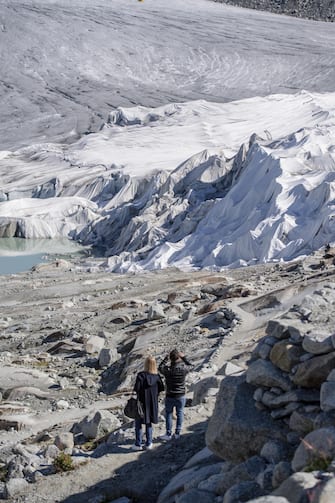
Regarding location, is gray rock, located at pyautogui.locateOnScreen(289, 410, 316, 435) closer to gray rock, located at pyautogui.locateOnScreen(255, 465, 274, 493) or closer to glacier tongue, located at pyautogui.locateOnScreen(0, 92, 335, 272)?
gray rock, located at pyautogui.locateOnScreen(255, 465, 274, 493)

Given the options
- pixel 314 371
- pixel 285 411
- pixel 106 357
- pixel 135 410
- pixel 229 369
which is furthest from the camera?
pixel 106 357

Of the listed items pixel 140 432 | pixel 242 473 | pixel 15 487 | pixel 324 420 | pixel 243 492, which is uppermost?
pixel 324 420

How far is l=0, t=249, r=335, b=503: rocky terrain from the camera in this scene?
20.8 feet

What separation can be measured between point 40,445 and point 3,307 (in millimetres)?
15211

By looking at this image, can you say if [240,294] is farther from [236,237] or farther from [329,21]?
[329,21]

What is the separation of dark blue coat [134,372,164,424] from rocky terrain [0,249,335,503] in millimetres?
340

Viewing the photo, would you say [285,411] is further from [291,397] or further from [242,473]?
[242,473]

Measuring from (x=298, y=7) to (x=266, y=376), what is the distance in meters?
114

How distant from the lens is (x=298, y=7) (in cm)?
11456

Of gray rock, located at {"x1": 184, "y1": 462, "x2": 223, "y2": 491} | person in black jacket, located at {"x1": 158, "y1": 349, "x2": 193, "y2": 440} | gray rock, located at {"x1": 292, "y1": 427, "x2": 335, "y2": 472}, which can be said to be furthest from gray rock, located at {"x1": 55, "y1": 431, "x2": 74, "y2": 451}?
gray rock, located at {"x1": 292, "y1": 427, "x2": 335, "y2": 472}

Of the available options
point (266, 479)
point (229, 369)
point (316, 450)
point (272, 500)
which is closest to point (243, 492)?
point (266, 479)

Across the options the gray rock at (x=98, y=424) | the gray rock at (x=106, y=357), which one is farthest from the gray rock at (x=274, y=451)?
the gray rock at (x=106, y=357)

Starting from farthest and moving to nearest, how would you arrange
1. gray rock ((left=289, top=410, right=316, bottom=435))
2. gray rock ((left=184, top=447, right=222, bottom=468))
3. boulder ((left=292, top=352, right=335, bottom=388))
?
gray rock ((left=184, top=447, right=222, bottom=468)) < boulder ((left=292, top=352, right=335, bottom=388)) < gray rock ((left=289, top=410, right=316, bottom=435))

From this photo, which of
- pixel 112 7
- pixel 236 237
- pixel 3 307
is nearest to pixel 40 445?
pixel 3 307
